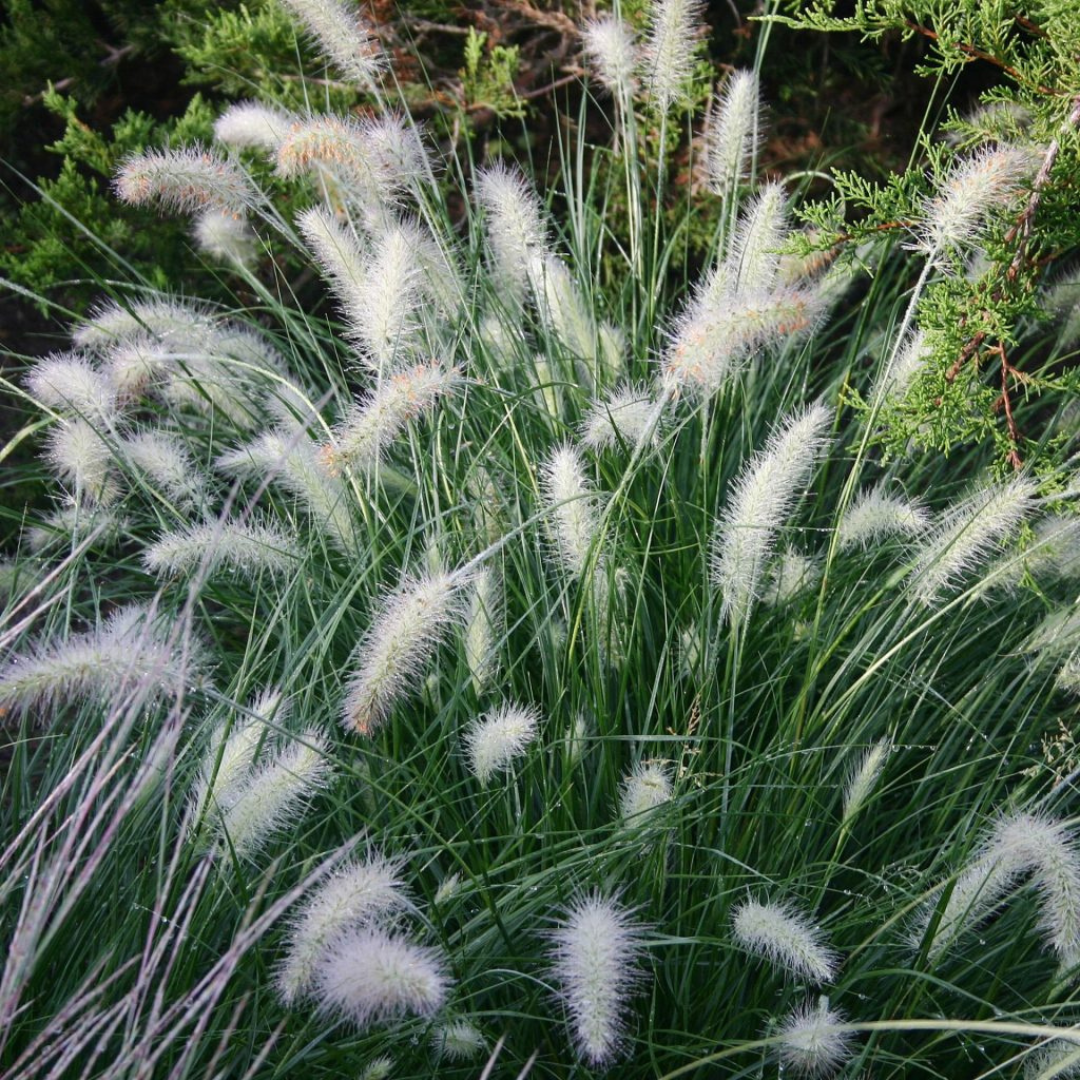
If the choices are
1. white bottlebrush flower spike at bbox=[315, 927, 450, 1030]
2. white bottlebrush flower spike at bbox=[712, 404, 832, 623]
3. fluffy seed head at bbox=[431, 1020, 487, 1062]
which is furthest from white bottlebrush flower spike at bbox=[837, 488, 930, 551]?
white bottlebrush flower spike at bbox=[315, 927, 450, 1030]

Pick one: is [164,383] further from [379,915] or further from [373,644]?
[379,915]

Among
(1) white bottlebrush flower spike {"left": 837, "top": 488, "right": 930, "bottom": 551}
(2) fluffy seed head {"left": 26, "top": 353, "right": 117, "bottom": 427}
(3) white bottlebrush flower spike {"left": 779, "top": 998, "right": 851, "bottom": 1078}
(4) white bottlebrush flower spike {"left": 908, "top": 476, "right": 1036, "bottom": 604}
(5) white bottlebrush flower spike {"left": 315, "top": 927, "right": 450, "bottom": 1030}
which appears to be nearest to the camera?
(5) white bottlebrush flower spike {"left": 315, "top": 927, "right": 450, "bottom": 1030}

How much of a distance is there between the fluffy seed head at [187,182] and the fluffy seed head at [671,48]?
1042mm

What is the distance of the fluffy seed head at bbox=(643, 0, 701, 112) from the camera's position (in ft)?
10.2

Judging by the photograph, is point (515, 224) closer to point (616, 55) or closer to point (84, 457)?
point (616, 55)

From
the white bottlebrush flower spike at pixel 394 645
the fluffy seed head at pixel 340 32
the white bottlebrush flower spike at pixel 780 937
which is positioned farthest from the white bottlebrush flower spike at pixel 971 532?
the fluffy seed head at pixel 340 32

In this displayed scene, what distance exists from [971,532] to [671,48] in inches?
58.8

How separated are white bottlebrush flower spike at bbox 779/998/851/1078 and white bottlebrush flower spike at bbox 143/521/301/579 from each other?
4.14 ft

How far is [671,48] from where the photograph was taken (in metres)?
3.13

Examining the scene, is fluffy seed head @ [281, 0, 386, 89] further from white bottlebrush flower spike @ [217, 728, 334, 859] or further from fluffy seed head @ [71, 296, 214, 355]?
white bottlebrush flower spike @ [217, 728, 334, 859]

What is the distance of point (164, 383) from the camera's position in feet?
10.6

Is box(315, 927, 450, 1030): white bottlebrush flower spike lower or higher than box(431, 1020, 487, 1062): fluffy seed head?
higher

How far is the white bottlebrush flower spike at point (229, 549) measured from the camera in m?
2.42

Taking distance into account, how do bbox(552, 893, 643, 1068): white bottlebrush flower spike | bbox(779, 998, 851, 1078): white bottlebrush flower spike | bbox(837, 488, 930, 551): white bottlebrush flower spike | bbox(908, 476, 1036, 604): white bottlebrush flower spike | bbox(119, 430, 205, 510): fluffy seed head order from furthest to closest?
bbox(119, 430, 205, 510): fluffy seed head
bbox(837, 488, 930, 551): white bottlebrush flower spike
bbox(908, 476, 1036, 604): white bottlebrush flower spike
bbox(779, 998, 851, 1078): white bottlebrush flower spike
bbox(552, 893, 643, 1068): white bottlebrush flower spike
